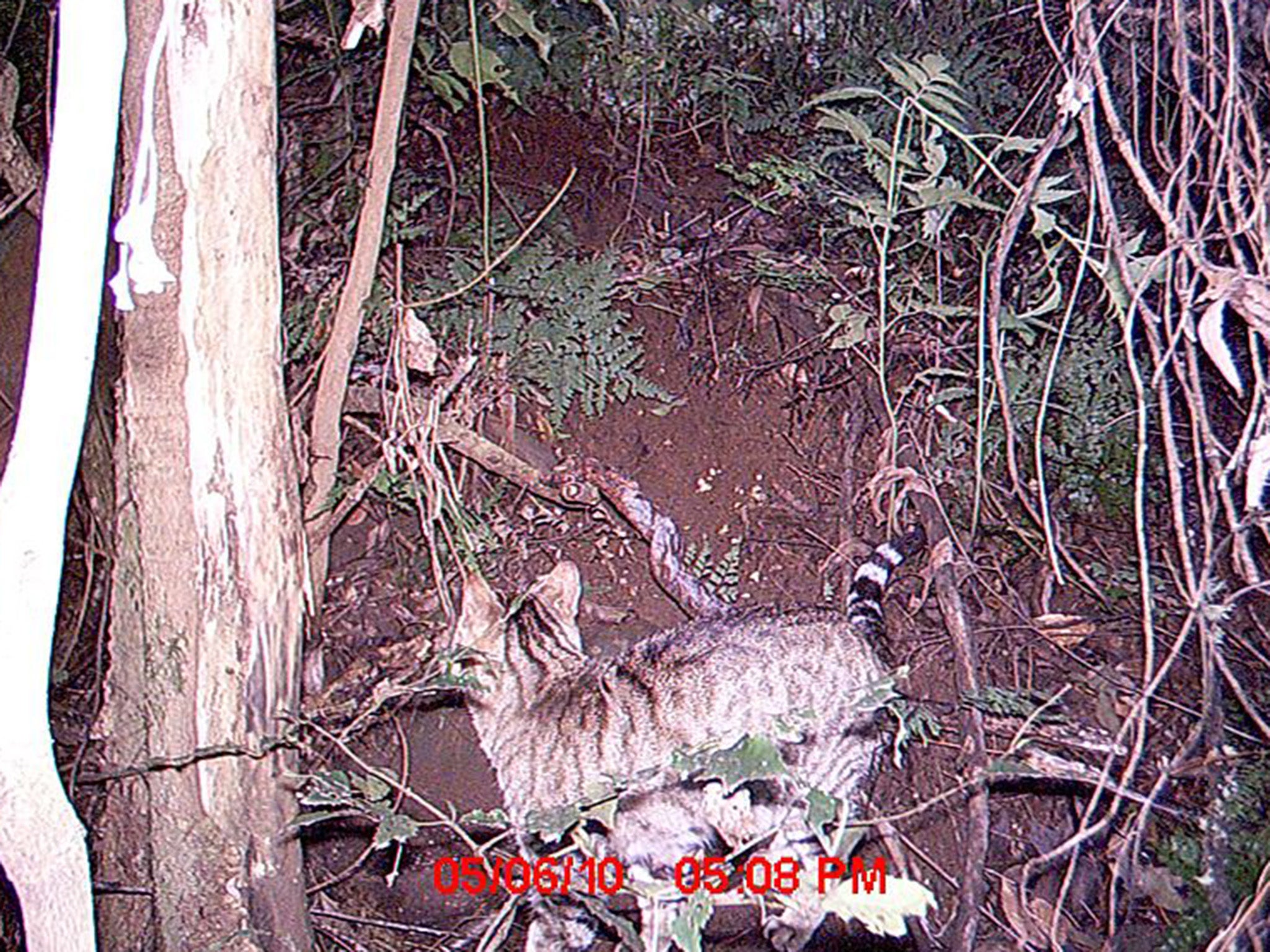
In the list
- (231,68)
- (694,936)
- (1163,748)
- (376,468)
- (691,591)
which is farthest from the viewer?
(691,591)

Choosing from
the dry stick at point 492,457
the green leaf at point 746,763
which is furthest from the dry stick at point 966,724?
the green leaf at point 746,763

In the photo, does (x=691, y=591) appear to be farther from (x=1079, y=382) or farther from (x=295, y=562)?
(x=295, y=562)

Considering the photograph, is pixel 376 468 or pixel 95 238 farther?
pixel 376 468

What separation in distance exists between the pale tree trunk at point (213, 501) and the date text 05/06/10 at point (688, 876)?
404 millimetres

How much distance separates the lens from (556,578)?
3.47m

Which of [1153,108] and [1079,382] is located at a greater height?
[1153,108]

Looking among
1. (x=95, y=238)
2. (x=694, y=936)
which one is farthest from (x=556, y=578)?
(x=95, y=238)

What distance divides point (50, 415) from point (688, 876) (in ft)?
6.31

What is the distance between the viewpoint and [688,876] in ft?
9.09

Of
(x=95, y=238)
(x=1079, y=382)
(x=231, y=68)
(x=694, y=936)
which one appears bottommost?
(x=694, y=936)

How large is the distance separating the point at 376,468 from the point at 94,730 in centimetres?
82
